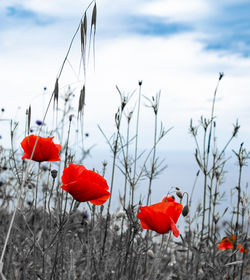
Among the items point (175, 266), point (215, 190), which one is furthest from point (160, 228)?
point (175, 266)

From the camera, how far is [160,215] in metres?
1.38

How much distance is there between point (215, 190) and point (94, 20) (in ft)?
5.17

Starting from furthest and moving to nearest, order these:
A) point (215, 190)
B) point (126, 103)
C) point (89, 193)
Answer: point (215, 190)
point (126, 103)
point (89, 193)

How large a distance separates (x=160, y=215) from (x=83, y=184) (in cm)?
30

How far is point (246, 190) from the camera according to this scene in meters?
2.27

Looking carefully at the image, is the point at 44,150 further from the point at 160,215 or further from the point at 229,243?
the point at 229,243

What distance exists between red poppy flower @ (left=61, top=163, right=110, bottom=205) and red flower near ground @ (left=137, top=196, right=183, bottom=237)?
177 mm

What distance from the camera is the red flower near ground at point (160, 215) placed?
138cm

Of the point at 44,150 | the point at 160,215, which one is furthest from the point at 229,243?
the point at 44,150

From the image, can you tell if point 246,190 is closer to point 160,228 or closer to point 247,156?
point 247,156

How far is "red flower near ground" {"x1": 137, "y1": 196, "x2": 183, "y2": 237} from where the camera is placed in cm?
138

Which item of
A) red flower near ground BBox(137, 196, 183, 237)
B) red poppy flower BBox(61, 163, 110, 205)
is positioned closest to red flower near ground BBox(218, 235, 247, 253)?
red flower near ground BBox(137, 196, 183, 237)

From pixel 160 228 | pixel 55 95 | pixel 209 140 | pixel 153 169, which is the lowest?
pixel 160 228

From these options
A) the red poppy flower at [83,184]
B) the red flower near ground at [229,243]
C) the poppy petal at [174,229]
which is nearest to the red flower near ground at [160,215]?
the poppy petal at [174,229]
